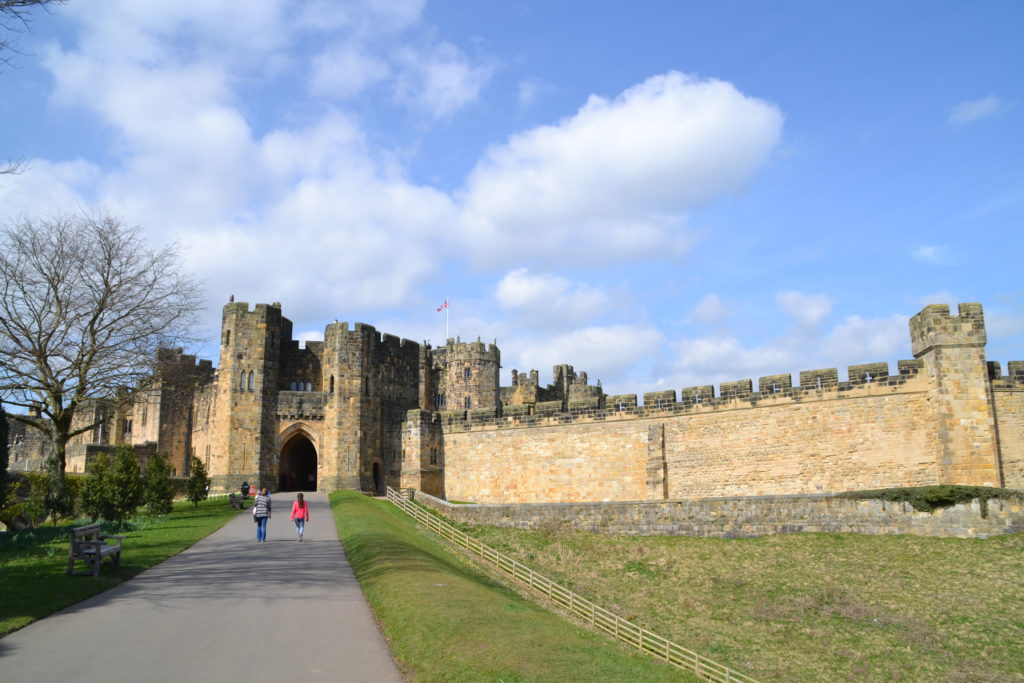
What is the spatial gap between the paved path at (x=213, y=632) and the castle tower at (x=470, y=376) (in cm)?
4019

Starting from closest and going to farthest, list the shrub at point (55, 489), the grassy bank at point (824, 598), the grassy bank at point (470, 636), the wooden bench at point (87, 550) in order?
the grassy bank at point (470, 636) → the wooden bench at point (87, 550) → the grassy bank at point (824, 598) → the shrub at point (55, 489)

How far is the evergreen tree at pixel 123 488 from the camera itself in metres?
23.8

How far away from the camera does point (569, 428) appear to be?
3312 cm

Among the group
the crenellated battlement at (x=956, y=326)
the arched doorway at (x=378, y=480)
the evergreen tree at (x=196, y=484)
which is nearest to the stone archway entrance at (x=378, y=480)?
the arched doorway at (x=378, y=480)

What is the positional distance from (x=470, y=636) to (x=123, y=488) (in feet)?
57.8

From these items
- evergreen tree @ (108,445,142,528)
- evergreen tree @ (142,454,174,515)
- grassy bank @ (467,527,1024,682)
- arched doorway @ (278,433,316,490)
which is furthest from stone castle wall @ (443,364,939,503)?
evergreen tree @ (108,445,142,528)

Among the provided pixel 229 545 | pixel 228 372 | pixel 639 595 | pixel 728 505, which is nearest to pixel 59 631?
pixel 229 545

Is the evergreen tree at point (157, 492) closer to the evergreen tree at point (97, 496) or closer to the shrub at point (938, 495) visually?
the evergreen tree at point (97, 496)

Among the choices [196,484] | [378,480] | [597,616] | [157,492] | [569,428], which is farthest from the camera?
[378,480]

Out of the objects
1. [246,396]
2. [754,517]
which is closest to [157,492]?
[246,396]

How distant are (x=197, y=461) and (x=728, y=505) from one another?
21.5 metres

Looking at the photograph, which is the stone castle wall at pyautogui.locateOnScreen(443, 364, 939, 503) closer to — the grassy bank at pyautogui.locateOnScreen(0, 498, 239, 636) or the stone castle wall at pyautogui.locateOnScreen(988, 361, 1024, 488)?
the stone castle wall at pyautogui.locateOnScreen(988, 361, 1024, 488)

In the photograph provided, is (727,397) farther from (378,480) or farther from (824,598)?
(378,480)

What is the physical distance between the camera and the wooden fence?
14.1 m
